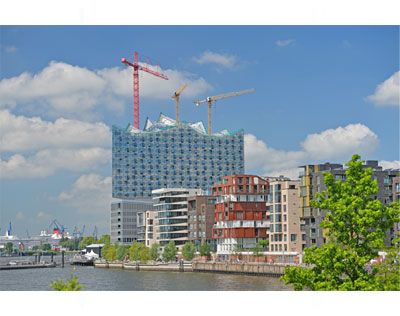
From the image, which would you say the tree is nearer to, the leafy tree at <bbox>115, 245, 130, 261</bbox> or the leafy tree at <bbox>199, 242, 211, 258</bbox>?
the leafy tree at <bbox>199, 242, 211, 258</bbox>

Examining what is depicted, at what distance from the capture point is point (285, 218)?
→ 242 feet

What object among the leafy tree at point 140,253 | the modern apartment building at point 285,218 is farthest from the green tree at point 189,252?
the modern apartment building at point 285,218

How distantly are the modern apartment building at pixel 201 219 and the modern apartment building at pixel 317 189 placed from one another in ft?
70.1

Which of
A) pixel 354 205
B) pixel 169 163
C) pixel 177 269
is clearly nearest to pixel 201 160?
pixel 169 163

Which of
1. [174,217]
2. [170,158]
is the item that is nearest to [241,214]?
[174,217]

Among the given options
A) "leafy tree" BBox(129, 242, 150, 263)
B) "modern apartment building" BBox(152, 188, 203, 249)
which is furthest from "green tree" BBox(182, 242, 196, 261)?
"modern apartment building" BBox(152, 188, 203, 249)

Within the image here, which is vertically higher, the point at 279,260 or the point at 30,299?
the point at 30,299

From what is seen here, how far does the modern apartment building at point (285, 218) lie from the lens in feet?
238

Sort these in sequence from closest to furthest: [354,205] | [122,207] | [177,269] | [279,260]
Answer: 1. [354,205]
2. [279,260]
3. [177,269]
4. [122,207]

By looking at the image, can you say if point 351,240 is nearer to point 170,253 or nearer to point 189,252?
point 189,252
